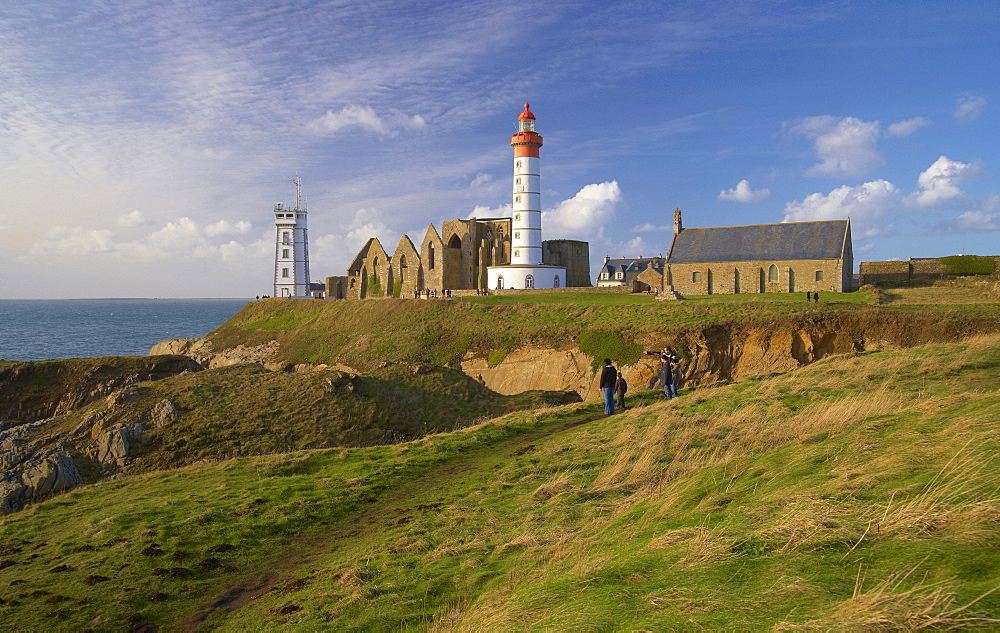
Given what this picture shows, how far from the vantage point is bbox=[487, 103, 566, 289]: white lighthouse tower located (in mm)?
64750

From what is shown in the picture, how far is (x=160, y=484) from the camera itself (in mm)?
16328

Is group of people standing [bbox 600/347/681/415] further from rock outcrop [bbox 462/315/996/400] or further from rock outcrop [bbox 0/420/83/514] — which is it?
rock outcrop [bbox 0/420/83/514]

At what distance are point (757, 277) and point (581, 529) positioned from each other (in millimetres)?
51471

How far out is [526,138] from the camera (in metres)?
64.4

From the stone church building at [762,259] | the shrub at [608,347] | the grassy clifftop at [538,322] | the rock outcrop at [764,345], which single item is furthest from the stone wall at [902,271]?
the shrub at [608,347]

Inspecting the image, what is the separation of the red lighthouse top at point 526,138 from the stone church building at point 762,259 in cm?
1719

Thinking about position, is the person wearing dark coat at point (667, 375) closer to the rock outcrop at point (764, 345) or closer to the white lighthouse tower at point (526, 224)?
the rock outcrop at point (764, 345)

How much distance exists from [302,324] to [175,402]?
40.8 m

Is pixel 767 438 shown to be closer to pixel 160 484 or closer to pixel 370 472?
pixel 370 472

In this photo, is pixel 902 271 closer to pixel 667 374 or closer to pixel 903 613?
pixel 667 374

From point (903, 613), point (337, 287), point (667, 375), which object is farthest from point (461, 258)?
point (903, 613)

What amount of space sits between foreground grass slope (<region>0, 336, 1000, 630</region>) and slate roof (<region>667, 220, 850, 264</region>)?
37710 millimetres

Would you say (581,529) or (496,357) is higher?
(581,529)

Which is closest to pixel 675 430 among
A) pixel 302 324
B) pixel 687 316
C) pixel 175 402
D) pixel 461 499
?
→ pixel 461 499
